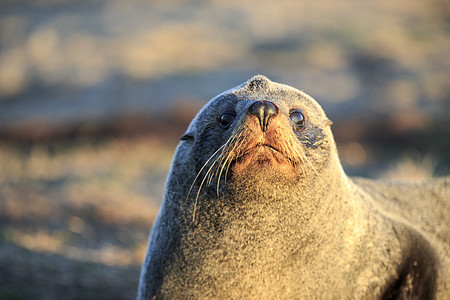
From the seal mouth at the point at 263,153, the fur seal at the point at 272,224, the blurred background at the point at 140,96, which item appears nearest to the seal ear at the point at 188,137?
the fur seal at the point at 272,224

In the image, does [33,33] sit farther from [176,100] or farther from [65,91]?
[176,100]

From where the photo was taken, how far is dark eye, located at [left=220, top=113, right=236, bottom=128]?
3207mm

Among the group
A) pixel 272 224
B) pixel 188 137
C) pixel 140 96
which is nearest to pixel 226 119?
pixel 188 137

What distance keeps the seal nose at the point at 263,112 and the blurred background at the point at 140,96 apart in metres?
2.47

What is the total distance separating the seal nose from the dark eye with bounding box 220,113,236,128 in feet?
1.05

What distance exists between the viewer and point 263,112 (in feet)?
9.43

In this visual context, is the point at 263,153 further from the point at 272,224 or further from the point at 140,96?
the point at 140,96

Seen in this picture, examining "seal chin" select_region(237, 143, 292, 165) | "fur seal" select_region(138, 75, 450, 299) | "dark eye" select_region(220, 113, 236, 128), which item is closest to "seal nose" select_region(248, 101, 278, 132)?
"fur seal" select_region(138, 75, 450, 299)

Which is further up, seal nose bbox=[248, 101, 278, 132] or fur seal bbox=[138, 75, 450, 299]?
seal nose bbox=[248, 101, 278, 132]

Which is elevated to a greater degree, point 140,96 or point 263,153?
point 140,96

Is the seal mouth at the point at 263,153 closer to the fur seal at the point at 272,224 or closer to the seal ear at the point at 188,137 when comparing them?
the fur seal at the point at 272,224

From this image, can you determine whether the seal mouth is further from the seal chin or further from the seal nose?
the seal nose

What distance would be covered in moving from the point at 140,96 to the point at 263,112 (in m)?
10.3

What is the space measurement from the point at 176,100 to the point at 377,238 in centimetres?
929
